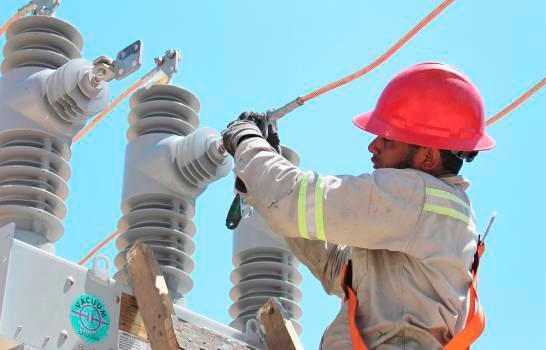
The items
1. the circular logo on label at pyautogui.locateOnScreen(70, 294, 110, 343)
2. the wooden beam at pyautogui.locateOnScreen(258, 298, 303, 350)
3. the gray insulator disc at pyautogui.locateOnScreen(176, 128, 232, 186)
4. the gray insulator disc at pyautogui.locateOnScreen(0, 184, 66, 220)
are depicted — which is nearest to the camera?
the circular logo on label at pyautogui.locateOnScreen(70, 294, 110, 343)

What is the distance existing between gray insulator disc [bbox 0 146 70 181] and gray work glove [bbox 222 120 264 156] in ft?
6.19

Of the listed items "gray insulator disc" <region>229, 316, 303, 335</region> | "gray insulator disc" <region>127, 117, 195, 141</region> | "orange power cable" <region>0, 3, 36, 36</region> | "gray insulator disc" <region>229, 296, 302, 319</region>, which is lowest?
"gray insulator disc" <region>229, 316, 303, 335</region>

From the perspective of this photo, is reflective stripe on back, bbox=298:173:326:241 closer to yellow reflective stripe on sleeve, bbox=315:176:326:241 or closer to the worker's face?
yellow reflective stripe on sleeve, bbox=315:176:326:241

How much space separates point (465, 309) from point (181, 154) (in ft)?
8.64

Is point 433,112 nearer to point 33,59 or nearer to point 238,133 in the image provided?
point 238,133

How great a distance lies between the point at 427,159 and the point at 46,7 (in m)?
3.13

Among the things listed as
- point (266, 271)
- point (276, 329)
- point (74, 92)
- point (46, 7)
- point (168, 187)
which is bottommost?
point (276, 329)

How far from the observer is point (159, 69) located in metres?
6.27

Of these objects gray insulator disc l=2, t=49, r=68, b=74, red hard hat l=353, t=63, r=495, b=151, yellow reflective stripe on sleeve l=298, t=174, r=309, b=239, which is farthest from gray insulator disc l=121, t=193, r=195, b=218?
yellow reflective stripe on sleeve l=298, t=174, r=309, b=239

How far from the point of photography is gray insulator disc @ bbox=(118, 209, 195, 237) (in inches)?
225

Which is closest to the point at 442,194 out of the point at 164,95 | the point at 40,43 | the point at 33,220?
the point at 33,220

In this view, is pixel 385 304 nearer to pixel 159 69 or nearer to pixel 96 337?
pixel 96 337

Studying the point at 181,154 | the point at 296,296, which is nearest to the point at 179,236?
the point at 181,154

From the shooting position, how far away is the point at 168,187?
5816mm
